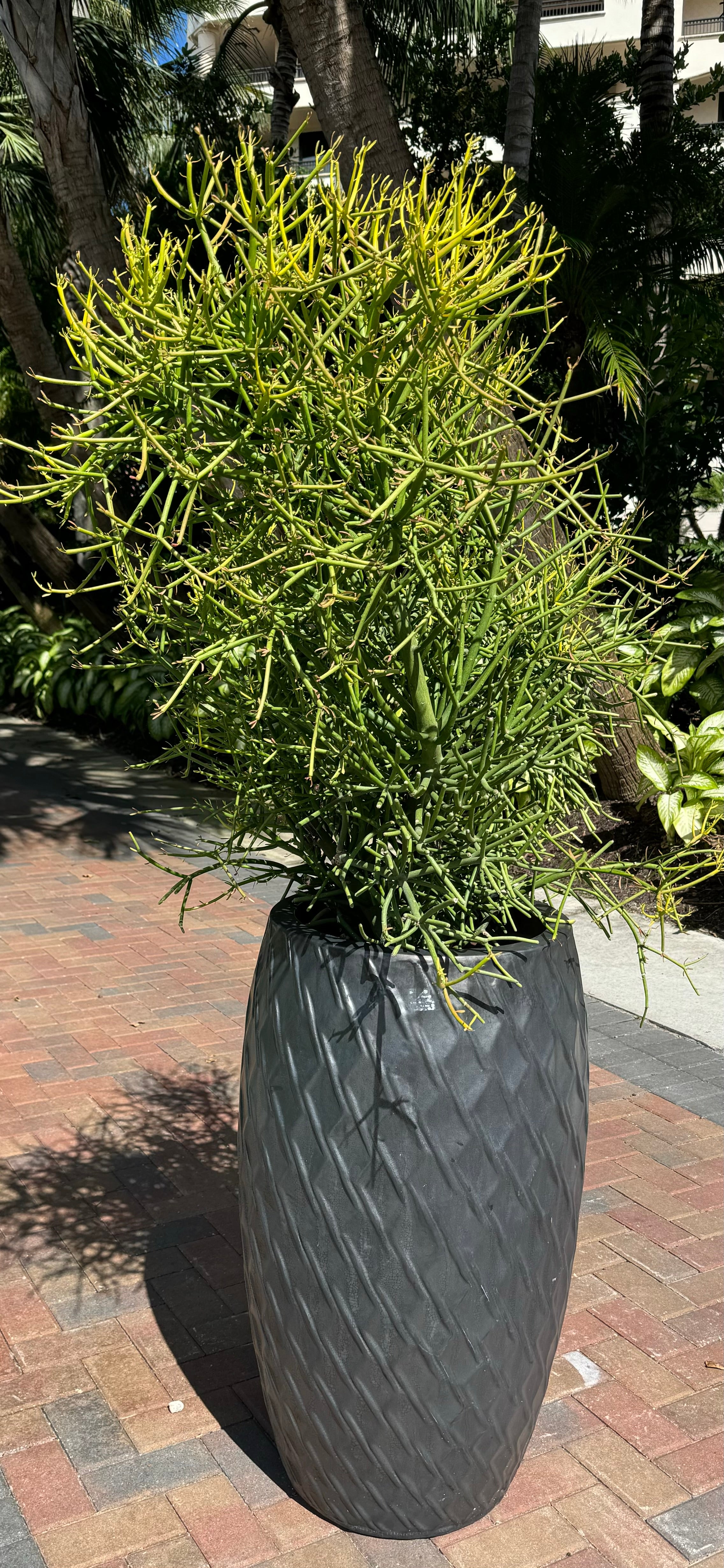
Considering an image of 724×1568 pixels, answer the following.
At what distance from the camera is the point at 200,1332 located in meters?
3.04

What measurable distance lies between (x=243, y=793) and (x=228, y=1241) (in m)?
1.76

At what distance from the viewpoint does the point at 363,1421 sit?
2.20 m

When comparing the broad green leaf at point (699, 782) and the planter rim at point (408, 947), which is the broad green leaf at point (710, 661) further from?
the planter rim at point (408, 947)

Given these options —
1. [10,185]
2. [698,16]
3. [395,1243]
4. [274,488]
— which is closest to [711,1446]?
[395,1243]

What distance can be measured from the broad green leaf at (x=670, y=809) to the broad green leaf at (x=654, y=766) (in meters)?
0.08

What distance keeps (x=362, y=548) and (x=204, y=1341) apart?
2.11 metres

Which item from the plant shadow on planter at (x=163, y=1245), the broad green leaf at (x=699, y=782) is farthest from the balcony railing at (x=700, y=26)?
the plant shadow on planter at (x=163, y=1245)

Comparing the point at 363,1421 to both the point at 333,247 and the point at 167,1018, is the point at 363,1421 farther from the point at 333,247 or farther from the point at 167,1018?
the point at 167,1018

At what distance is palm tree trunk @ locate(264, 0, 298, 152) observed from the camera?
1462cm

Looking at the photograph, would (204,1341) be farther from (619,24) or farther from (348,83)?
(619,24)

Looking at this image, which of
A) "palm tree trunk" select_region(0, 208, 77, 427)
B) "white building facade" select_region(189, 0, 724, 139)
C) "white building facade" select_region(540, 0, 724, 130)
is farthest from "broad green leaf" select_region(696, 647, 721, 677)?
"white building facade" select_region(540, 0, 724, 130)

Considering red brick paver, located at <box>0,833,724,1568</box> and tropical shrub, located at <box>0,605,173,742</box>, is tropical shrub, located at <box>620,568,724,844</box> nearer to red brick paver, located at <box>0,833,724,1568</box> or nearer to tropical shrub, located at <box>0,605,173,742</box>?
red brick paver, located at <box>0,833,724,1568</box>

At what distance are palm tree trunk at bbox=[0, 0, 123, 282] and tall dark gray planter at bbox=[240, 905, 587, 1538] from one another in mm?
5550

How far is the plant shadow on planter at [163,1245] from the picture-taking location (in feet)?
9.12
